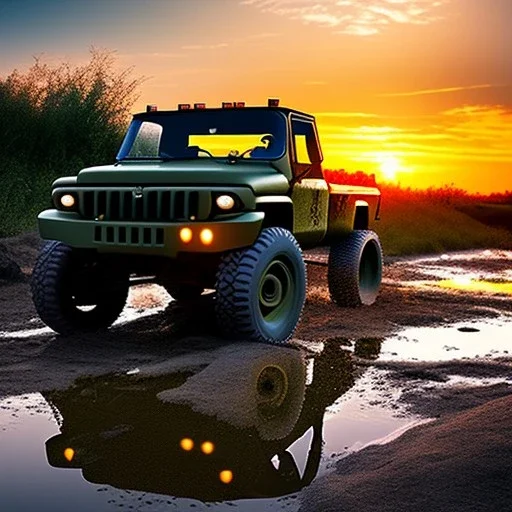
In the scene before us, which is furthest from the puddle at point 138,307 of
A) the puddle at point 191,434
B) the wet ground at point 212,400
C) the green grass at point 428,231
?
the green grass at point 428,231

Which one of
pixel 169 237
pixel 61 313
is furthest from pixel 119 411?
pixel 61 313

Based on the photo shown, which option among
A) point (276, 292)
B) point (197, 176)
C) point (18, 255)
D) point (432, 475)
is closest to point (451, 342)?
point (276, 292)

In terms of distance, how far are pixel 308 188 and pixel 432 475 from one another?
4.46m

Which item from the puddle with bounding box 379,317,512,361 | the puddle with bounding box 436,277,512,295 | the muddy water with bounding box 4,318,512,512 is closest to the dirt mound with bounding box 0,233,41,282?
the muddy water with bounding box 4,318,512,512

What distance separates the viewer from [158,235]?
6.10 metres

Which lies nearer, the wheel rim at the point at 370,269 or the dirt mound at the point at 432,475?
the dirt mound at the point at 432,475

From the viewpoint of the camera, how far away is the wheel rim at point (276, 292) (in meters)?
6.58

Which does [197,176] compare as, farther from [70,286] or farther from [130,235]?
[70,286]

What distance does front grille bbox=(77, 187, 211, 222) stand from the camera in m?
6.13

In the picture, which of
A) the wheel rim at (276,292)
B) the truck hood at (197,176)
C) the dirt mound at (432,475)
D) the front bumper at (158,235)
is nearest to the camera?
the dirt mound at (432,475)

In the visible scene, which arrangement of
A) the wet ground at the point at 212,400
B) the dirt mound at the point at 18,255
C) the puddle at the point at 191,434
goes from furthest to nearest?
1. the dirt mound at the point at 18,255
2. the wet ground at the point at 212,400
3. the puddle at the point at 191,434

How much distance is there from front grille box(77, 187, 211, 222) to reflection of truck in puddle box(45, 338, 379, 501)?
1.08 metres

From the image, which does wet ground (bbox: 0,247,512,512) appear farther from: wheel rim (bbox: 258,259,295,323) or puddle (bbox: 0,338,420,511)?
wheel rim (bbox: 258,259,295,323)

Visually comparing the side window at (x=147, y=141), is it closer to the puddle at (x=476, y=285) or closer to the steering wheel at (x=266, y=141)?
the steering wheel at (x=266, y=141)
